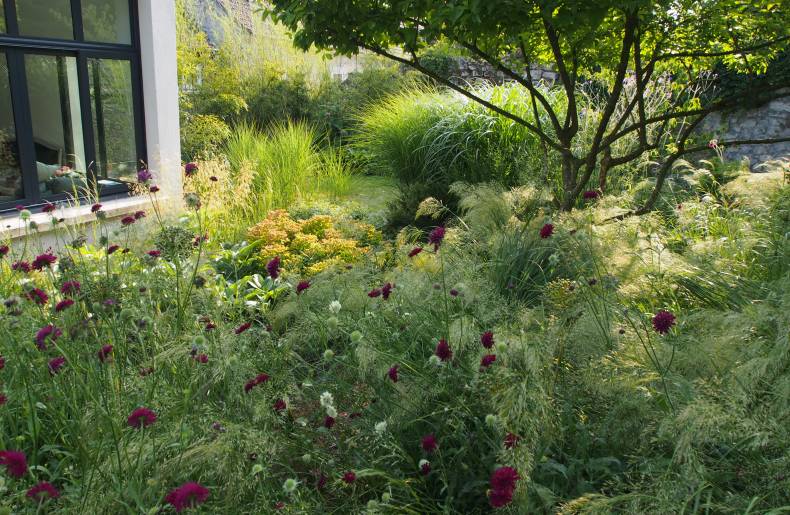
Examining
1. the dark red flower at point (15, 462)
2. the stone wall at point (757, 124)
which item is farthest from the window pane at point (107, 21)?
the stone wall at point (757, 124)

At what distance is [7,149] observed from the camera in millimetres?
4988

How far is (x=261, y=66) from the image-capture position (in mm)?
11852

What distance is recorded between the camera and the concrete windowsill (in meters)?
4.52

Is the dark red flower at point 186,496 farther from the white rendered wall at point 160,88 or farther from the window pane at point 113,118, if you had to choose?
the window pane at point 113,118

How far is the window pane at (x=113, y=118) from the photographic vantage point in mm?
5664

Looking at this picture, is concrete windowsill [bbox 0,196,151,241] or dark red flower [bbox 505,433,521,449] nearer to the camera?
dark red flower [bbox 505,433,521,449]

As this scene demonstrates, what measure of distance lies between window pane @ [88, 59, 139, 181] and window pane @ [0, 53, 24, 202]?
0.75 metres

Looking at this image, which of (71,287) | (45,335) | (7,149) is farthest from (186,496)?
(7,149)

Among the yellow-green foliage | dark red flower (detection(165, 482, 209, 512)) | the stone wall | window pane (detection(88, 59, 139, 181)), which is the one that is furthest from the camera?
the stone wall

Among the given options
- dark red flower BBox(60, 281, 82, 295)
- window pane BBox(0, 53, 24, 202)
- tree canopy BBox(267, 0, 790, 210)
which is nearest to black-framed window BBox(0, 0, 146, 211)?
window pane BBox(0, 53, 24, 202)

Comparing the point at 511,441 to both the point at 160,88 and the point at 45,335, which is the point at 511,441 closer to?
the point at 45,335

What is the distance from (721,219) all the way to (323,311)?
102 inches

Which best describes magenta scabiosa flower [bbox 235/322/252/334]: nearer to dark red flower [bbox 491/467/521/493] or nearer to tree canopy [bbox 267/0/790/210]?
dark red flower [bbox 491/467/521/493]

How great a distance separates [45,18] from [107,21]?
23.1 inches
